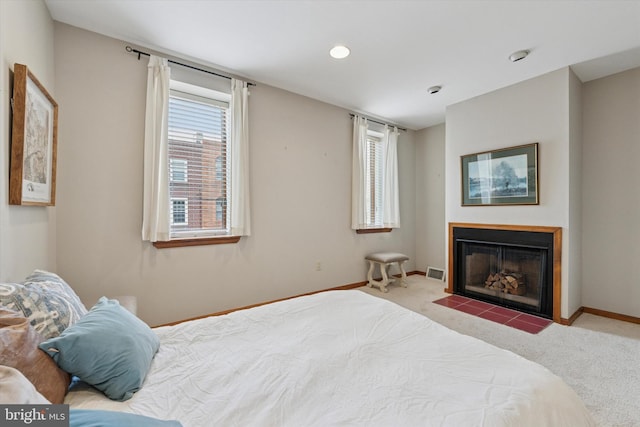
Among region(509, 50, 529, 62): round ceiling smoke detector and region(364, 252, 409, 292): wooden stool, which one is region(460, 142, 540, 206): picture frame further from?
region(364, 252, 409, 292): wooden stool

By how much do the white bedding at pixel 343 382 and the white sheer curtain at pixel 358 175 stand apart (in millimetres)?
2648

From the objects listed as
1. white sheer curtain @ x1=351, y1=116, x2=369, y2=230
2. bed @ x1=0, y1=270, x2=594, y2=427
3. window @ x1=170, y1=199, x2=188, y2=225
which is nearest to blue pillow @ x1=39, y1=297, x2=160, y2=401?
bed @ x1=0, y1=270, x2=594, y2=427

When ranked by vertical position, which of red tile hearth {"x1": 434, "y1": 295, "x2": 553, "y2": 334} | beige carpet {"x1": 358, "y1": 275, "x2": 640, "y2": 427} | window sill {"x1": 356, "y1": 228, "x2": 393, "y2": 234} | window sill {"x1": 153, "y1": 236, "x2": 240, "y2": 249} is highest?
window sill {"x1": 356, "y1": 228, "x2": 393, "y2": 234}

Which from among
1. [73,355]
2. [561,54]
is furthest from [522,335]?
[73,355]

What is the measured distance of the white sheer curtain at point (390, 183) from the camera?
14.6ft

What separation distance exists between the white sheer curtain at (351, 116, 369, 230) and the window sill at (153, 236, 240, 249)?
1792 mm

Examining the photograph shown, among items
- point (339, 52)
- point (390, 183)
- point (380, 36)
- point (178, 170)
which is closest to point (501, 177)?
point (390, 183)

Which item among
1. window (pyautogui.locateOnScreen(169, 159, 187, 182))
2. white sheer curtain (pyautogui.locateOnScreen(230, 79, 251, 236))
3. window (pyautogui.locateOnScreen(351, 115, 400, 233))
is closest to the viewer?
window (pyautogui.locateOnScreen(169, 159, 187, 182))

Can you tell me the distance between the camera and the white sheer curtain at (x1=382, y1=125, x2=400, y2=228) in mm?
4449

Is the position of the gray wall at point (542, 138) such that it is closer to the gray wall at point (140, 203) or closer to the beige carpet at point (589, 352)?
the beige carpet at point (589, 352)

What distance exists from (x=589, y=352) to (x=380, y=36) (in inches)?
127

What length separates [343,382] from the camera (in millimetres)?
1021

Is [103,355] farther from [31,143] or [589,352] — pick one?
[589,352]

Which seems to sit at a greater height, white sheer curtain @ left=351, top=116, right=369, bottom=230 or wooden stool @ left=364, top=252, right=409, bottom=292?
white sheer curtain @ left=351, top=116, right=369, bottom=230
